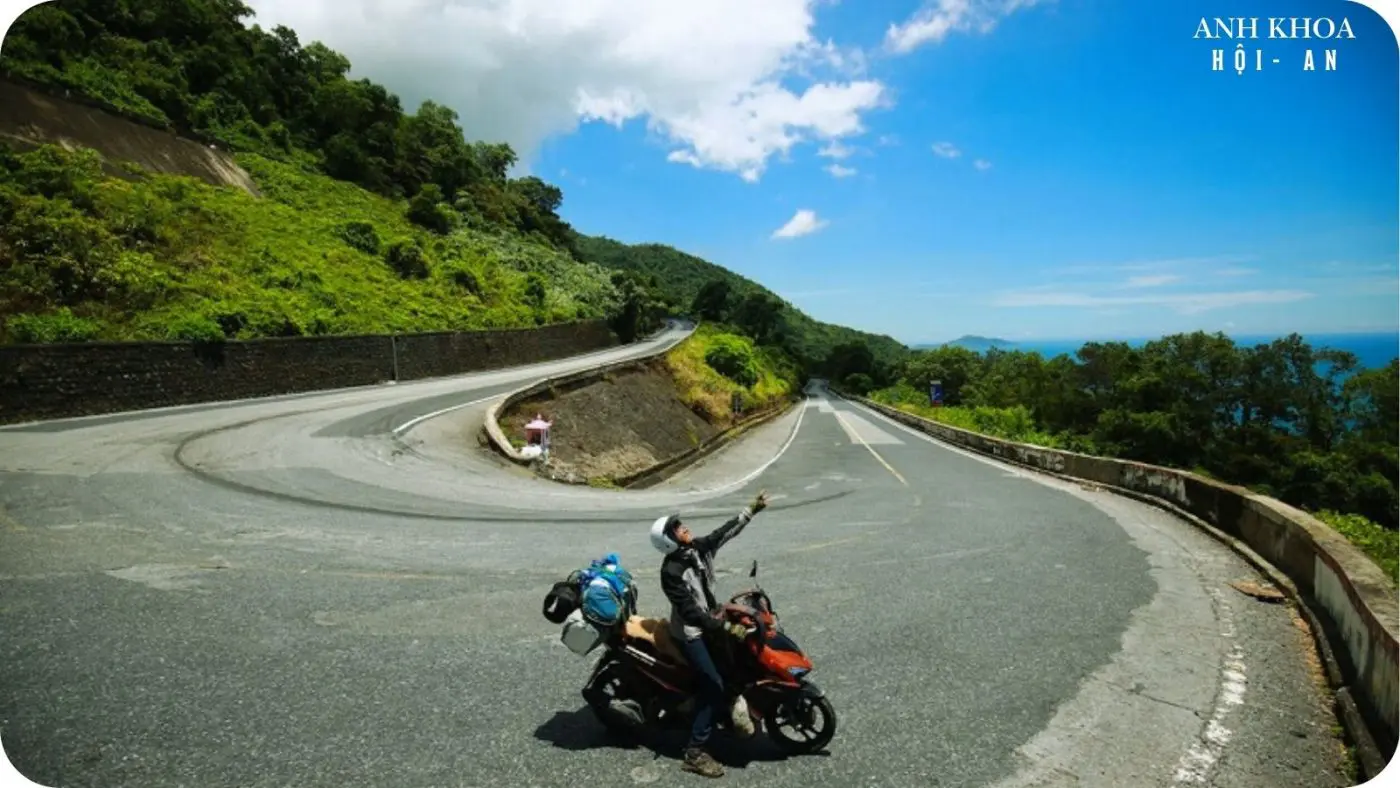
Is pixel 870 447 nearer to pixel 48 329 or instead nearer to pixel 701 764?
pixel 48 329

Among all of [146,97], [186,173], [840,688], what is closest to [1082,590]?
[840,688]

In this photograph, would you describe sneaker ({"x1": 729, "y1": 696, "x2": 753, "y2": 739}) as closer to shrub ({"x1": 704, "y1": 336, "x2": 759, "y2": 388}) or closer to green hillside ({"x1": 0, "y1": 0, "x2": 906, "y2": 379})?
green hillside ({"x1": 0, "y1": 0, "x2": 906, "y2": 379})

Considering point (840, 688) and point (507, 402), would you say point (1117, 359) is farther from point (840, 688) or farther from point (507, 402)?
point (840, 688)

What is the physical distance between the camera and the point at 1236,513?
441 inches

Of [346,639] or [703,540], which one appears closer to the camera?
[703,540]

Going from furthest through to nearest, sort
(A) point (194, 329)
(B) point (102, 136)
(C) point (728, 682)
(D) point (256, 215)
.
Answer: (D) point (256, 215), (B) point (102, 136), (A) point (194, 329), (C) point (728, 682)

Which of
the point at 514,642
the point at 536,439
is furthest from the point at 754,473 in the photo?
the point at 514,642

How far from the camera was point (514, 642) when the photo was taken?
6289 mm

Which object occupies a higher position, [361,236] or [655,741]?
[361,236]

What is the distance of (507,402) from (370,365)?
37.5ft

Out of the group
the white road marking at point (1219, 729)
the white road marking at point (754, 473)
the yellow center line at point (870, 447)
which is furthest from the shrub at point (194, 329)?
the white road marking at point (1219, 729)

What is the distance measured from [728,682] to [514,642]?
7.99ft

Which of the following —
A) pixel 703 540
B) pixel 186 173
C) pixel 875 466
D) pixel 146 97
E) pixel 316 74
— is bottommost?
pixel 875 466

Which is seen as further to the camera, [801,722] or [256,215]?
[256,215]
